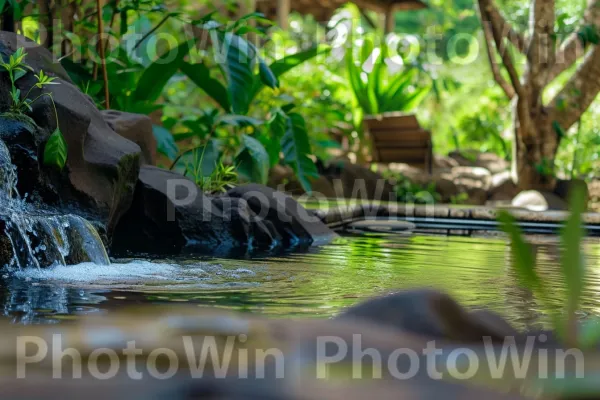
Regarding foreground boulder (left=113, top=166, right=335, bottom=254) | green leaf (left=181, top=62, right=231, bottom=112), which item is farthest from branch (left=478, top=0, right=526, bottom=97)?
foreground boulder (left=113, top=166, right=335, bottom=254)

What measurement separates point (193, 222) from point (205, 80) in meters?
2.07

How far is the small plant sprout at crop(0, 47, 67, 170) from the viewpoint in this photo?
16.1 ft

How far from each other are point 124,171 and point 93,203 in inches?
14.6

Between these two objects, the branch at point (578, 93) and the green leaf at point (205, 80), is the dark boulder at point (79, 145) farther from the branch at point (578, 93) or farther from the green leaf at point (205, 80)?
the branch at point (578, 93)

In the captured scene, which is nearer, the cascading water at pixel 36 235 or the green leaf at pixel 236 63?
the cascading water at pixel 36 235

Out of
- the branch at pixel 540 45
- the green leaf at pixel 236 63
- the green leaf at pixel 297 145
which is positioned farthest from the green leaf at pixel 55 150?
the branch at pixel 540 45

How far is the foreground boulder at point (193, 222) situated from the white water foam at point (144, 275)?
1.12 m

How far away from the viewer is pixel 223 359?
179 cm

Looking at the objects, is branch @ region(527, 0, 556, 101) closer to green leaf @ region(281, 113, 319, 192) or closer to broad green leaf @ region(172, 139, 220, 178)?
green leaf @ region(281, 113, 319, 192)

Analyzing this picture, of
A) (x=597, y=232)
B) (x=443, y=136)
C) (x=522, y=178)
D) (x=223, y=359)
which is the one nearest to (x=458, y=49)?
(x=443, y=136)

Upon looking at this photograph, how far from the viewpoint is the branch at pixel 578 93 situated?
1155cm

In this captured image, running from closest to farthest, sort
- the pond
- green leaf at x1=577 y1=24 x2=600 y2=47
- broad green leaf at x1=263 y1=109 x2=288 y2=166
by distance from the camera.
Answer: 1. the pond
2. broad green leaf at x1=263 y1=109 x2=288 y2=166
3. green leaf at x1=577 y1=24 x2=600 y2=47

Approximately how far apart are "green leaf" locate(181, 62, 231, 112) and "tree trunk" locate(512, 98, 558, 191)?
Answer: 488 cm

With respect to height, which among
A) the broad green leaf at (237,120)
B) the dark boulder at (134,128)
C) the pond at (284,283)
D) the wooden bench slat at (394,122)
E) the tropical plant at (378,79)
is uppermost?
the tropical plant at (378,79)
